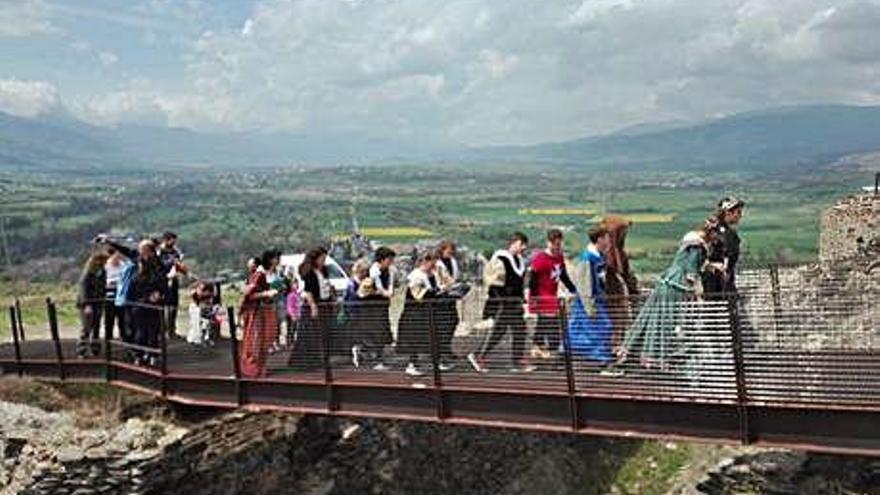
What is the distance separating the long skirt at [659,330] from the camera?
11633 mm

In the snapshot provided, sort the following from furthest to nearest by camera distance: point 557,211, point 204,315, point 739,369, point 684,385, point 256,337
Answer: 1. point 557,211
2. point 204,315
3. point 256,337
4. point 684,385
5. point 739,369

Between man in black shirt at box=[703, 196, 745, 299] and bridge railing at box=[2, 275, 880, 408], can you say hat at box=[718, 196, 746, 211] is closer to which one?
man in black shirt at box=[703, 196, 745, 299]

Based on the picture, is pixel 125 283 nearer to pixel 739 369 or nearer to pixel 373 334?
pixel 373 334

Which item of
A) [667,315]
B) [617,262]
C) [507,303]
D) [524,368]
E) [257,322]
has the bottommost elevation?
[524,368]

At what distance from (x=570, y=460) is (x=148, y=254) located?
31.0ft

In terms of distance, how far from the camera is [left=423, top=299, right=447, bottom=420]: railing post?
1338 cm

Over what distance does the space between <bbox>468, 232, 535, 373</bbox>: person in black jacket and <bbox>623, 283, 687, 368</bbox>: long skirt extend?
5.01ft

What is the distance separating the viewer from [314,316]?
48.9 feet

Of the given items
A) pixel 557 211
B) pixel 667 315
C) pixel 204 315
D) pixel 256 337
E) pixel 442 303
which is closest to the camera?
pixel 667 315

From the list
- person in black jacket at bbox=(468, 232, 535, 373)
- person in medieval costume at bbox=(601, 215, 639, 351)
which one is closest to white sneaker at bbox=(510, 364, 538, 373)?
person in black jacket at bbox=(468, 232, 535, 373)

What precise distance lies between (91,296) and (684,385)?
10528 mm

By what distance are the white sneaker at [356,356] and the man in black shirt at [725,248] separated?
4849 millimetres

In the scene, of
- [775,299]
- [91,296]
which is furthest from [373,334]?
[91,296]

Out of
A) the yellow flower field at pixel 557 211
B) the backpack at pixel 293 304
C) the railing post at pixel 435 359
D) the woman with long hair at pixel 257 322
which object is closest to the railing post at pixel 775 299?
the railing post at pixel 435 359
